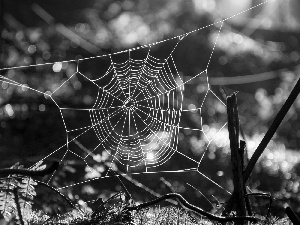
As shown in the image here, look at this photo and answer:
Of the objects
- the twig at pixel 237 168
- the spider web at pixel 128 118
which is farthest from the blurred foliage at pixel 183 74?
the twig at pixel 237 168

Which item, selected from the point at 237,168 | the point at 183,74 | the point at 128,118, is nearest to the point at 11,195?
the point at 237,168

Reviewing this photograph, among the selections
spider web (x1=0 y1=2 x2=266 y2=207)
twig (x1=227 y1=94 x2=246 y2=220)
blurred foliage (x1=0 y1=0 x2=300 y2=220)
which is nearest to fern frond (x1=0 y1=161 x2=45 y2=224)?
twig (x1=227 y1=94 x2=246 y2=220)

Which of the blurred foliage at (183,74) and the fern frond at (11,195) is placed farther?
the blurred foliage at (183,74)

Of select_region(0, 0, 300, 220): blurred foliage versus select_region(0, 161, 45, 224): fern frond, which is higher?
select_region(0, 0, 300, 220): blurred foliage

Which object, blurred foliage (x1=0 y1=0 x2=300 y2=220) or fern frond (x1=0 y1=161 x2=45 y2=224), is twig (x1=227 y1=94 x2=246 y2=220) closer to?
fern frond (x1=0 y1=161 x2=45 y2=224)

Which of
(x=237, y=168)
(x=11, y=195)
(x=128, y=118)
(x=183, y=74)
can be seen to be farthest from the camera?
(x=183, y=74)

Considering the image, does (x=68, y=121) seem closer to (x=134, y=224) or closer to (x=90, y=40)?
(x=90, y=40)

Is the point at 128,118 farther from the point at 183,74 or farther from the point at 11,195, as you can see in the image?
the point at 11,195

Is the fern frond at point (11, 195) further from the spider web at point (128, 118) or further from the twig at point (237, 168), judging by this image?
the spider web at point (128, 118)
